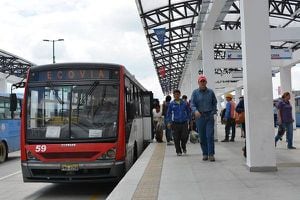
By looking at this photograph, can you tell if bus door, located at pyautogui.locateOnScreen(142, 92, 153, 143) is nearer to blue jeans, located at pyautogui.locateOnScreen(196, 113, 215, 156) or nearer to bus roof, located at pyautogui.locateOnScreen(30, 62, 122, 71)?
blue jeans, located at pyautogui.locateOnScreen(196, 113, 215, 156)

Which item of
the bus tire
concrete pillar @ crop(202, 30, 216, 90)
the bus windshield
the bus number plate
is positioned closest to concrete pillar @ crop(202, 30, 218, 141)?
concrete pillar @ crop(202, 30, 216, 90)

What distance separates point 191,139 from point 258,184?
33.2ft

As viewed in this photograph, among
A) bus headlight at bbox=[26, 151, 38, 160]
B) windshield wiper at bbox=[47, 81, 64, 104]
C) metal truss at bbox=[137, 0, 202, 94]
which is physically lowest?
bus headlight at bbox=[26, 151, 38, 160]

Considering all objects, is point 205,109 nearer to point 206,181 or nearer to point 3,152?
point 206,181

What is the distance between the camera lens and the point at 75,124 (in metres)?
10.0

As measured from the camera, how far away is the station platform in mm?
7164

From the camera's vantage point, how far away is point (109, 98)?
10.3m

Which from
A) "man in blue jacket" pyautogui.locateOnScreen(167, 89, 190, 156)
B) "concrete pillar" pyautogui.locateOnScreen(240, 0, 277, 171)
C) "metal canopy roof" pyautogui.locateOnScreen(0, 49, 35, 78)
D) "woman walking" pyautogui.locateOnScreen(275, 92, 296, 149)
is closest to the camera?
"concrete pillar" pyautogui.locateOnScreen(240, 0, 277, 171)

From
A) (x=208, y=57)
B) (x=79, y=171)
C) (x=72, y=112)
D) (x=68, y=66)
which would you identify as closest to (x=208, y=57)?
(x=208, y=57)

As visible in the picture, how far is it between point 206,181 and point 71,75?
12.3 ft

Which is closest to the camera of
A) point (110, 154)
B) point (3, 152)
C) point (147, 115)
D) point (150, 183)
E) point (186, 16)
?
point (150, 183)

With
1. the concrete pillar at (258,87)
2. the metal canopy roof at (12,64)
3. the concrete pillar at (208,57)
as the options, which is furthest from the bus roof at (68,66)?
the metal canopy roof at (12,64)

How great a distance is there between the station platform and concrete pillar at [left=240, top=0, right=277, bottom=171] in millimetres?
373

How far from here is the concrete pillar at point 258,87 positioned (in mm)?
9344
